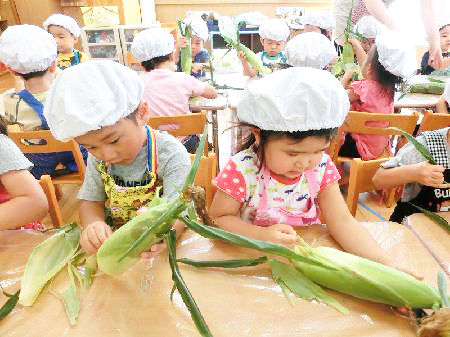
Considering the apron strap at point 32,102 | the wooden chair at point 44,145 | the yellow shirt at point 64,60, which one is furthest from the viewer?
the yellow shirt at point 64,60

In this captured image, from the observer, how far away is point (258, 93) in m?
0.85

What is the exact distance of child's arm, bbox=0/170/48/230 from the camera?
1.03 meters

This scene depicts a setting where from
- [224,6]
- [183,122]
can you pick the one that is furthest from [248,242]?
[224,6]

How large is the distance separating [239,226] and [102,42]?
175 inches

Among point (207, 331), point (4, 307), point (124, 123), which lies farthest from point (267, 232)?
point (4, 307)

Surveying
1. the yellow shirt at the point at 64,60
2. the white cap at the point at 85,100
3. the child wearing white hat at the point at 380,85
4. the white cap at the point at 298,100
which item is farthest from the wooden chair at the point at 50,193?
the yellow shirt at the point at 64,60

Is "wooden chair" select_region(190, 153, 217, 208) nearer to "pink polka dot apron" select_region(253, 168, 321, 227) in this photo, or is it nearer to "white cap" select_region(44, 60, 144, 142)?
"pink polka dot apron" select_region(253, 168, 321, 227)

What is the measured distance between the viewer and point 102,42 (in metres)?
4.65

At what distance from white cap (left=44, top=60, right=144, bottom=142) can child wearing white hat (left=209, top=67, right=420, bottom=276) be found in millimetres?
326

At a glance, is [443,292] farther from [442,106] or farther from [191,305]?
[442,106]

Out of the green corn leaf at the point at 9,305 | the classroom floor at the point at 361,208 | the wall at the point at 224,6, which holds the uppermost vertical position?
the wall at the point at 224,6

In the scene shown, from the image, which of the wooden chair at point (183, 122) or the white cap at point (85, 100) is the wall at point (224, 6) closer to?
the wooden chair at point (183, 122)

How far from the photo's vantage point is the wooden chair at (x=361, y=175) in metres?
1.15

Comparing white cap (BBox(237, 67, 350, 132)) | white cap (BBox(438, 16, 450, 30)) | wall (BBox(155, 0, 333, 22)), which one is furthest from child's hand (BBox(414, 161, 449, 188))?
wall (BBox(155, 0, 333, 22))
